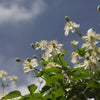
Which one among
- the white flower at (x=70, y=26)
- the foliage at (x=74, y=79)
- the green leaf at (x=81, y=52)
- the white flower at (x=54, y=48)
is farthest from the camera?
the white flower at (x=70, y=26)

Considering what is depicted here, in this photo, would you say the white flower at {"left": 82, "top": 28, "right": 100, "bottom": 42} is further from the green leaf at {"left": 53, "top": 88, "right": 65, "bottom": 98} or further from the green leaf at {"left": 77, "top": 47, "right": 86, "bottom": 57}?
the green leaf at {"left": 53, "top": 88, "right": 65, "bottom": 98}

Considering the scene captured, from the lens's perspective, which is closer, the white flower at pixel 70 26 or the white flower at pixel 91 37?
the white flower at pixel 91 37

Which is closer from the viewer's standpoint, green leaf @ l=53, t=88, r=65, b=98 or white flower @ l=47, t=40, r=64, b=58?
green leaf @ l=53, t=88, r=65, b=98

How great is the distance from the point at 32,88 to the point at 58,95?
0.38 m

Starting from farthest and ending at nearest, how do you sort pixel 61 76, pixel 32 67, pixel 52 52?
pixel 32 67 → pixel 52 52 → pixel 61 76

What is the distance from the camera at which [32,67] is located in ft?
7.57

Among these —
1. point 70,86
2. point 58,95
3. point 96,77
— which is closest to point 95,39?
point 96,77

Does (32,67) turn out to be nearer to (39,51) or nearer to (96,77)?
(39,51)

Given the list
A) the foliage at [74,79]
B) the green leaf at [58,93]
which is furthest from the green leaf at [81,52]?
the green leaf at [58,93]

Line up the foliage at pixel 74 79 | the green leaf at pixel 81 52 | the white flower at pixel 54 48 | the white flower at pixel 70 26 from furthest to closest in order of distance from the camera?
the white flower at pixel 70 26, the green leaf at pixel 81 52, the white flower at pixel 54 48, the foliage at pixel 74 79

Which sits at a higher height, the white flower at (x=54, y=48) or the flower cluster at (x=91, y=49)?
the white flower at (x=54, y=48)

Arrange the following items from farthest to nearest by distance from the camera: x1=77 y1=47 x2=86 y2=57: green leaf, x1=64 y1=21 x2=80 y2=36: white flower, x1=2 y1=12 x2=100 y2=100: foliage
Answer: x1=64 y1=21 x2=80 y2=36: white flower, x1=77 y1=47 x2=86 y2=57: green leaf, x1=2 y1=12 x2=100 y2=100: foliage

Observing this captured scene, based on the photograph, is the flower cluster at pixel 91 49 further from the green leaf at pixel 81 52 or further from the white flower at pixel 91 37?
the green leaf at pixel 81 52

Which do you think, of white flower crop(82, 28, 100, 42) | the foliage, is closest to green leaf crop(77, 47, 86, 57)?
the foliage
